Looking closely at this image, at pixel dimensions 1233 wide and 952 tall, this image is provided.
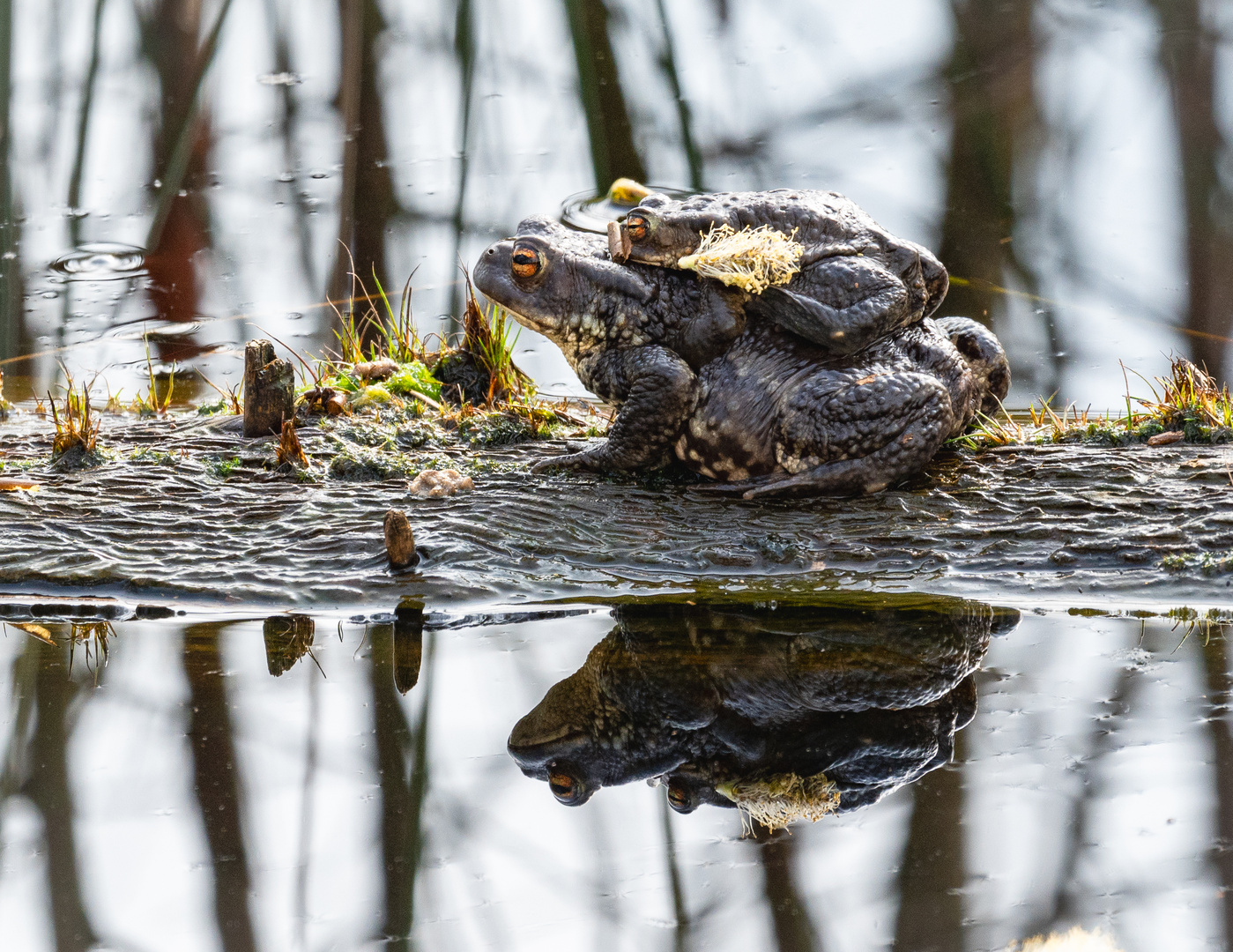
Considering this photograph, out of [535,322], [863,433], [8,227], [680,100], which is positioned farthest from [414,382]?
[680,100]

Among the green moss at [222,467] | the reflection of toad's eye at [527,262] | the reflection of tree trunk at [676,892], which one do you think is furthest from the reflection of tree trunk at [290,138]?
the reflection of tree trunk at [676,892]

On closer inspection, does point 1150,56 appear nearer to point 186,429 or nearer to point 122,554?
point 186,429

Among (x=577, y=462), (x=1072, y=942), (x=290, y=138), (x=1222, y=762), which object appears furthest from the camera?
(x=290, y=138)

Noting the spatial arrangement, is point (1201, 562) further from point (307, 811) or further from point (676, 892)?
point (307, 811)

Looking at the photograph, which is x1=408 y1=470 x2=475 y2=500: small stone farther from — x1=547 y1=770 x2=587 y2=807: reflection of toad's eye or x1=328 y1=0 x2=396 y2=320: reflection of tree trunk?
x1=328 y1=0 x2=396 y2=320: reflection of tree trunk

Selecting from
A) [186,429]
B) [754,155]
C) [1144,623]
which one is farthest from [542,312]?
[754,155]

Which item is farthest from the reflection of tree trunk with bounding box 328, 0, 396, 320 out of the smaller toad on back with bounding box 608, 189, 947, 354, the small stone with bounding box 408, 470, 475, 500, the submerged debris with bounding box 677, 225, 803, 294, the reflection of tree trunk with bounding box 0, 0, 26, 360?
the submerged debris with bounding box 677, 225, 803, 294
